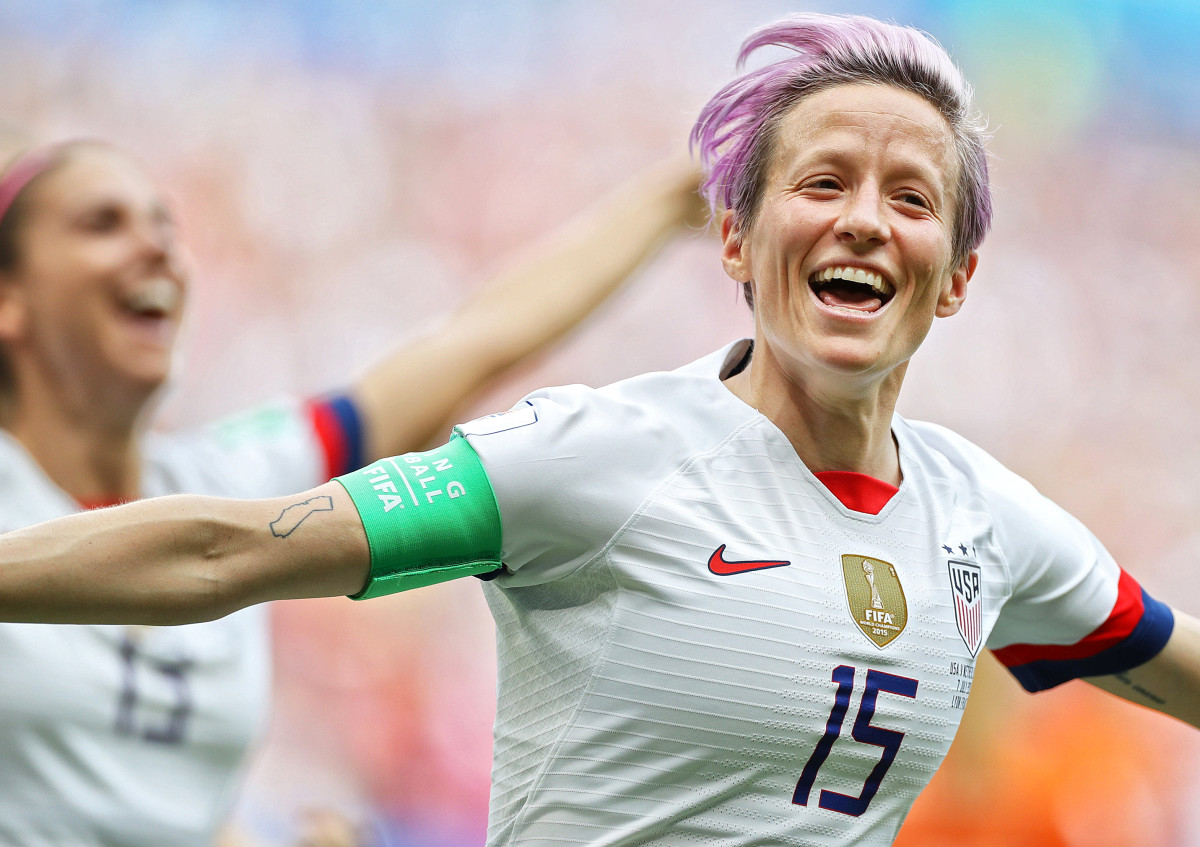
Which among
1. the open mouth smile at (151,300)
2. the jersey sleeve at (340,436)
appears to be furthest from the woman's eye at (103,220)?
the jersey sleeve at (340,436)

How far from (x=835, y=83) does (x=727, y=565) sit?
2.15 ft

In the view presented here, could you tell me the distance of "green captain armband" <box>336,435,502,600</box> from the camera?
1.36m

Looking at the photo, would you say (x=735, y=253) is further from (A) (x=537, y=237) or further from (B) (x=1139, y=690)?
(A) (x=537, y=237)

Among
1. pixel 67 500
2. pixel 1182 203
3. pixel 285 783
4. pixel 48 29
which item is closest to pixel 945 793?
pixel 285 783

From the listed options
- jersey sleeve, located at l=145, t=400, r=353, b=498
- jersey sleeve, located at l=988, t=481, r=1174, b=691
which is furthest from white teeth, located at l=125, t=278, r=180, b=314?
jersey sleeve, located at l=988, t=481, r=1174, b=691

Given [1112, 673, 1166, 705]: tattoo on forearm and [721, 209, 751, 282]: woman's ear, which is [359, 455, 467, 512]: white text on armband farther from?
[1112, 673, 1166, 705]: tattoo on forearm

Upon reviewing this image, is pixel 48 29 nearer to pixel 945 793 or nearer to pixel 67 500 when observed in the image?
pixel 67 500

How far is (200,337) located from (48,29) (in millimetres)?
1638

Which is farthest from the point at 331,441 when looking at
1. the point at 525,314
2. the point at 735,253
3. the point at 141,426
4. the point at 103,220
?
the point at 735,253

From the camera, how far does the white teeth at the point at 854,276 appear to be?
5.18 ft

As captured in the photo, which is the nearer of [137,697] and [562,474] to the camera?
[562,474]

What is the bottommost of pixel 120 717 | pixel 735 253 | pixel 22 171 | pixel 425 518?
pixel 120 717

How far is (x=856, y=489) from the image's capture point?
5.48 ft

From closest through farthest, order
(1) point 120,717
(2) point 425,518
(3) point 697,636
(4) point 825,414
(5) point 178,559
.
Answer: (5) point 178,559
(2) point 425,518
(3) point 697,636
(4) point 825,414
(1) point 120,717
